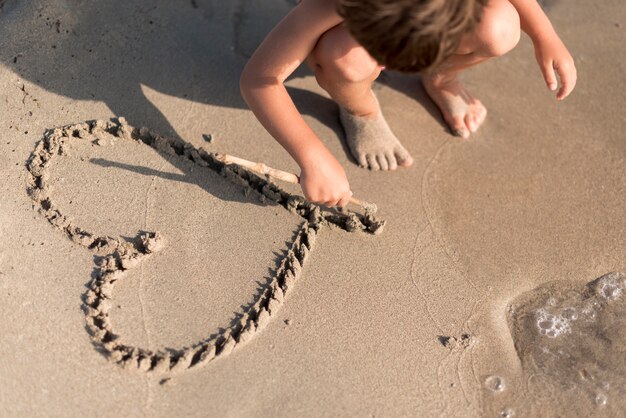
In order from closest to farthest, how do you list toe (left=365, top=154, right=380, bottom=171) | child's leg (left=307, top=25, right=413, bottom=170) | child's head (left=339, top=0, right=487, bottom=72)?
1. child's head (left=339, top=0, right=487, bottom=72)
2. child's leg (left=307, top=25, right=413, bottom=170)
3. toe (left=365, top=154, right=380, bottom=171)

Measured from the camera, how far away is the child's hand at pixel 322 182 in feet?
7.09

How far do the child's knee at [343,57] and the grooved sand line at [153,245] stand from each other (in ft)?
1.50

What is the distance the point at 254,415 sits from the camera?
1.99m

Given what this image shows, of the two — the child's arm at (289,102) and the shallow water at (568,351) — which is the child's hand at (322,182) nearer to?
the child's arm at (289,102)

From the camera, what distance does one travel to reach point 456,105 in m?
2.57

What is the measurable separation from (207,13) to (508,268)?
5.05 feet

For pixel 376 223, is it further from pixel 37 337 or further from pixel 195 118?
pixel 37 337

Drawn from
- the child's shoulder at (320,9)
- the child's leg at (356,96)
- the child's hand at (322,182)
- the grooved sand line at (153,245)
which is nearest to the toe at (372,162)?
the child's leg at (356,96)

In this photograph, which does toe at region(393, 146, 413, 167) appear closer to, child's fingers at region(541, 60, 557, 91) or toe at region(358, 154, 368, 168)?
toe at region(358, 154, 368, 168)

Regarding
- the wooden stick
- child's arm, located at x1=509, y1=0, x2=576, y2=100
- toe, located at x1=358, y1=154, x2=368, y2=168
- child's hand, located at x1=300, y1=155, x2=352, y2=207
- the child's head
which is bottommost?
toe, located at x1=358, y1=154, x2=368, y2=168

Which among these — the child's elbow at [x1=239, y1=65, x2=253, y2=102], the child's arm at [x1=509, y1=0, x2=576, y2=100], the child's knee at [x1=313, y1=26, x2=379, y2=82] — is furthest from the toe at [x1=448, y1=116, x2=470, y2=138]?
the child's elbow at [x1=239, y1=65, x2=253, y2=102]

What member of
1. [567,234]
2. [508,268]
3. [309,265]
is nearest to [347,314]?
[309,265]

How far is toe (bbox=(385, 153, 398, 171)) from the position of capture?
8.14 feet

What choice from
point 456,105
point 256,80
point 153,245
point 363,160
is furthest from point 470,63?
point 153,245
